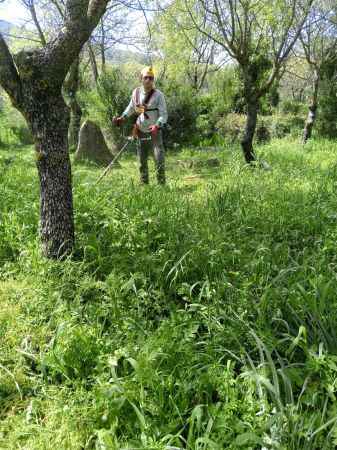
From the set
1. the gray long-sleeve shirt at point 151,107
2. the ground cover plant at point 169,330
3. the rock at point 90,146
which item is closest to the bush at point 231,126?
the rock at point 90,146

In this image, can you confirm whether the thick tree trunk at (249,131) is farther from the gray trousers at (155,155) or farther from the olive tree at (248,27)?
the gray trousers at (155,155)

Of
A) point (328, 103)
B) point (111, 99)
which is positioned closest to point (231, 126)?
point (328, 103)

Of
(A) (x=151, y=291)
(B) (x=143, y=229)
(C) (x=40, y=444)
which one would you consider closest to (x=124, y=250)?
(B) (x=143, y=229)

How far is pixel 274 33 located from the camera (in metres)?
8.35

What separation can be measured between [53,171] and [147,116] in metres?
3.21

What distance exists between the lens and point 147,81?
5.78 metres

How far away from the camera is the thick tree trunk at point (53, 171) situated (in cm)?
297

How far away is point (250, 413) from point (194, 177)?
5830 millimetres

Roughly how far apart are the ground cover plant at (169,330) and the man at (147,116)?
1.98 m

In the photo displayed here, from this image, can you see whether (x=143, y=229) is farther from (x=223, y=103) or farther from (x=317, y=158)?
(x=223, y=103)

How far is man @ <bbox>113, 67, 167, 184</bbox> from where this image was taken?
229 inches

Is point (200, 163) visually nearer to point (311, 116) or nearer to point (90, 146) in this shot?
point (90, 146)

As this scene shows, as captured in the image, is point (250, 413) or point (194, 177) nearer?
point (250, 413)

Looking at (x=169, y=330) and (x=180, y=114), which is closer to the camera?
(x=169, y=330)
